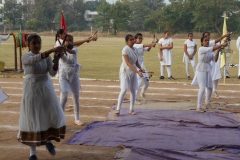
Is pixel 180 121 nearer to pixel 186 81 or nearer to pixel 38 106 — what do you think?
pixel 38 106

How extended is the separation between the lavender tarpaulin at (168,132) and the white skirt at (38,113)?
1028 mm

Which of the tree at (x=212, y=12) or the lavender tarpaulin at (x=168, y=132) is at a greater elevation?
the tree at (x=212, y=12)

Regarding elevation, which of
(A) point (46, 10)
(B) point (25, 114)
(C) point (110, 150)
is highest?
(A) point (46, 10)

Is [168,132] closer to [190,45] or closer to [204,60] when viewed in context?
[204,60]

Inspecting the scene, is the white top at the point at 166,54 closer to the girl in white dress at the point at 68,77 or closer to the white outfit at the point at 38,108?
the girl in white dress at the point at 68,77

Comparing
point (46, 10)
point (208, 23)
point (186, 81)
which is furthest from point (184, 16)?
point (186, 81)

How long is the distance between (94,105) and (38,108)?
4.46 m

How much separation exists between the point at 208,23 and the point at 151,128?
50732 mm

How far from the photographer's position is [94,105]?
10.1 m

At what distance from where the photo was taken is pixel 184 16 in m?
61.0

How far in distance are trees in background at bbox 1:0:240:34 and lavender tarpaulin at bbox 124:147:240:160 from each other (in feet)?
166

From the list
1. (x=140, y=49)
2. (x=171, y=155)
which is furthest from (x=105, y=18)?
(x=171, y=155)

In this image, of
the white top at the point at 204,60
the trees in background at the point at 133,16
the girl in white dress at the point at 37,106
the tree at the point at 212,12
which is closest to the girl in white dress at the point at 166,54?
the white top at the point at 204,60

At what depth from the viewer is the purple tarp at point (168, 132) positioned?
650 centimetres
